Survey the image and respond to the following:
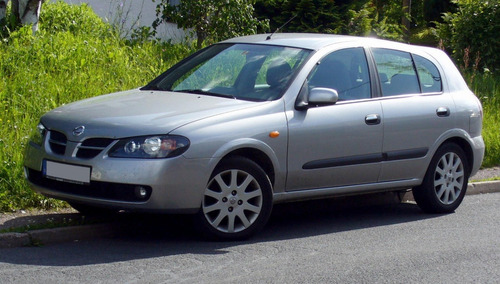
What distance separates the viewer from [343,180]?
27.7ft

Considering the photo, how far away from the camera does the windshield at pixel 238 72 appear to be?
27.0 ft

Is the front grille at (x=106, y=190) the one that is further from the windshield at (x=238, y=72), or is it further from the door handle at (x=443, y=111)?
the door handle at (x=443, y=111)

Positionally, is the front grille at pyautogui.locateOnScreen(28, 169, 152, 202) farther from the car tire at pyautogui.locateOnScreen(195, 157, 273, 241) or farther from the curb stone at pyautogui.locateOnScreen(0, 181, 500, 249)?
the car tire at pyautogui.locateOnScreen(195, 157, 273, 241)

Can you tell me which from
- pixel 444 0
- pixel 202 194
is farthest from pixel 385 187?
pixel 444 0

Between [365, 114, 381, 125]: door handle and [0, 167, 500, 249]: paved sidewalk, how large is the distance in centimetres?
236

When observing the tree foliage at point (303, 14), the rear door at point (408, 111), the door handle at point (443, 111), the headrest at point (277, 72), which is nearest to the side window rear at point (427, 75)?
the rear door at point (408, 111)

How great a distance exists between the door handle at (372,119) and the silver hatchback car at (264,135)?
0.01m

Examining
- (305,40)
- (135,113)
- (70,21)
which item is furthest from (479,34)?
(135,113)

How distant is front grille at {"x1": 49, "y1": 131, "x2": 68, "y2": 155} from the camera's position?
7488mm

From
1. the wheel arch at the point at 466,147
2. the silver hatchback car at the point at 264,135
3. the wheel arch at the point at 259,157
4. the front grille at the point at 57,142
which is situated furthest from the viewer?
the wheel arch at the point at 466,147

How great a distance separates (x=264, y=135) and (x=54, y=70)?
4.43 metres

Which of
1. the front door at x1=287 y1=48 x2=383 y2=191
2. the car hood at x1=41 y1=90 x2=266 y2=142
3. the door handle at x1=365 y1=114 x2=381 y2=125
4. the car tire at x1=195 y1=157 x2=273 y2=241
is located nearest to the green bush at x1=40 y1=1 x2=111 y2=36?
the car hood at x1=41 y1=90 x2=266 y2=142

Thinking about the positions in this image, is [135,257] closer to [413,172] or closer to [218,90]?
[218,90]

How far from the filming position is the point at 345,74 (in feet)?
28.4
